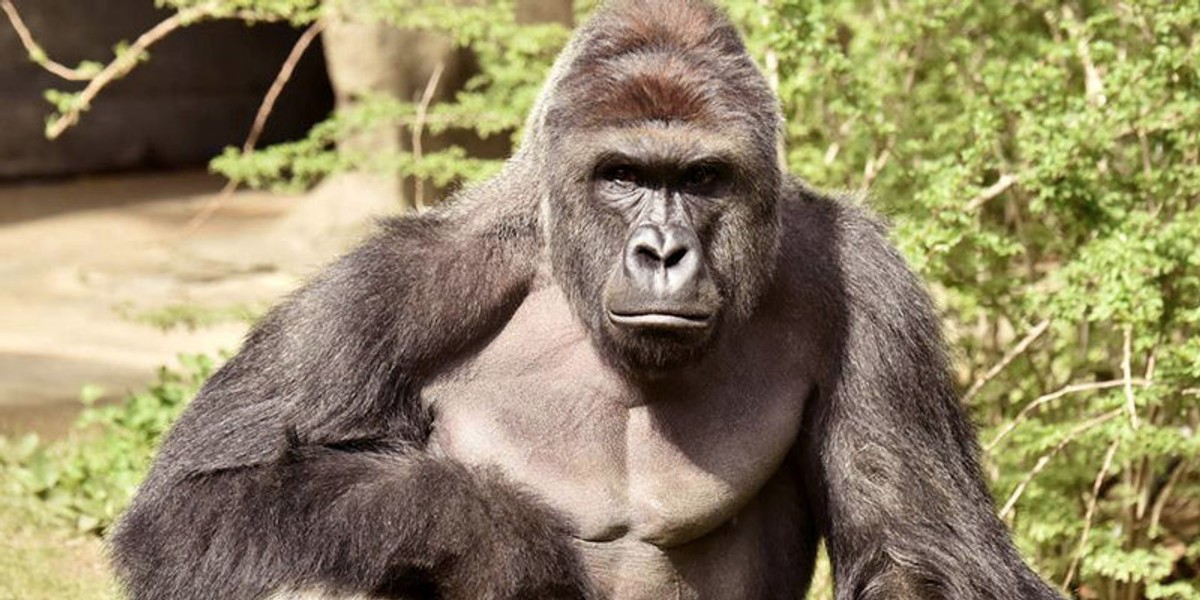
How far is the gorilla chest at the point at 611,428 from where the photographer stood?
4.54m

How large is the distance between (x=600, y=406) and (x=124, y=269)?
30.7ft

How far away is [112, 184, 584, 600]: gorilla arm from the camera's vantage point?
14.0 ft

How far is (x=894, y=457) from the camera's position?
449cm

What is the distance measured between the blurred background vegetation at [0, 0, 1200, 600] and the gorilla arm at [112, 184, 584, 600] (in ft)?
4.20

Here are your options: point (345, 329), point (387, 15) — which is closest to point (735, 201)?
point (345, 329)

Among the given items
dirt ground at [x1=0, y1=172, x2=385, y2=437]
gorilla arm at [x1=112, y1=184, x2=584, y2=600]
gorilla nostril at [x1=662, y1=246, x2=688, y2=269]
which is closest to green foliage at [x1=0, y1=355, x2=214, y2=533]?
dirt ground at [x1=0, y1=172, x2=385, y2=437]

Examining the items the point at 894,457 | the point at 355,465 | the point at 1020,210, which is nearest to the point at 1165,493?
the point at 1020,210

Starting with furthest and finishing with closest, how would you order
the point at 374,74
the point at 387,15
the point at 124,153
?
the point at 124,153
the point at 374,74
the point at 387,15

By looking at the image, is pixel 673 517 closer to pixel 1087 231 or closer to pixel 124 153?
pixel 1087 231

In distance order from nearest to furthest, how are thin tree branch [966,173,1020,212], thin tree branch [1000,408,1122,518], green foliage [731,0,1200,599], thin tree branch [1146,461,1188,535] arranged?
thin tree branch [1000,408,1122,518]
green foliage [731,0,1200,599]
thin tree branch [966,173,1020,212]
thin tree branch [1146,461,1188,535]

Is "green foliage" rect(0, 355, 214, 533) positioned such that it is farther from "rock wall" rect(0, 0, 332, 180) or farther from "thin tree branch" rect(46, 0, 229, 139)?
"rock wall" rect(0, 0, 332, 180)

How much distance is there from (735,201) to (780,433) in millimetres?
655

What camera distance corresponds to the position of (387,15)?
8.37 meters

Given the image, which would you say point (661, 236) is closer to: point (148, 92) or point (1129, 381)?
point (1129, 381)
